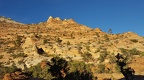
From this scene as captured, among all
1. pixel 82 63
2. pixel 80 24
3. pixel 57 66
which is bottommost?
pixel 57 66

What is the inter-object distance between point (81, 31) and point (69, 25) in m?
11.5

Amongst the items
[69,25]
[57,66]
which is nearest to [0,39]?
[69,25]

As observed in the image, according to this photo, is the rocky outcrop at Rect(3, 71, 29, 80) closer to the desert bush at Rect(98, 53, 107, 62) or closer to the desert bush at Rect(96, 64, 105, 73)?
the desert bush at Rect(96, 64, 105, 73)

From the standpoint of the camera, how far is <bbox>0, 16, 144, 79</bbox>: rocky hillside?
86438mm

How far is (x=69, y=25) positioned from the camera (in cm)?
12925

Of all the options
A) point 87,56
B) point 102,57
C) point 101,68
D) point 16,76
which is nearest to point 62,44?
point 87,56

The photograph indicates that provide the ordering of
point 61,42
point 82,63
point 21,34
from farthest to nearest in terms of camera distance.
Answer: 1. point 21,34
2. point 61,42
3. point 82,63

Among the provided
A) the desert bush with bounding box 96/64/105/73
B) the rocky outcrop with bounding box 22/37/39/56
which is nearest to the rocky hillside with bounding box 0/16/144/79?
the rocky outcrop with bounding box 22/37/39/56

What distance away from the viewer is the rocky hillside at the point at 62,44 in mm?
86438

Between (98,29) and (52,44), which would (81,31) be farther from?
(52,44)

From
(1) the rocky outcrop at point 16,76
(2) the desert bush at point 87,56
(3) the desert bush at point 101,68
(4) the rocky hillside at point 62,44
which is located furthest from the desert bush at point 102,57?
(1) the rocky outcrop at point 16,76

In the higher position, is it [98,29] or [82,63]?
[98,29]

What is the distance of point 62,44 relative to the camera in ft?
332

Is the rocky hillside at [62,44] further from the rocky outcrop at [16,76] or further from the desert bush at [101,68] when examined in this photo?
the rocky outcrop at [16,76]
